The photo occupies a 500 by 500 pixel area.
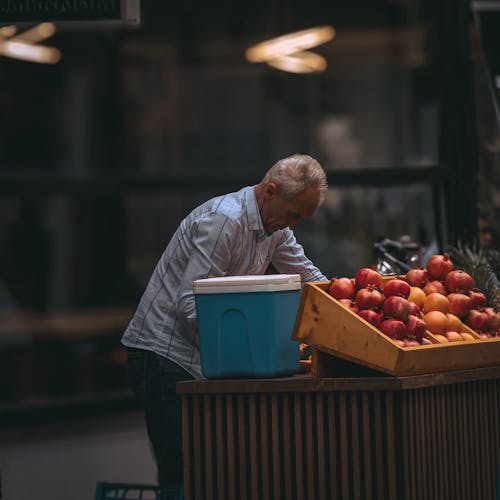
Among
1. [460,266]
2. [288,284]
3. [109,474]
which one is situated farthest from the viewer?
[109,474]

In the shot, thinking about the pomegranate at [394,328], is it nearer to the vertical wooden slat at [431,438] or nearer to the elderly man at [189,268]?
the vertical wooden slat at [431,438]

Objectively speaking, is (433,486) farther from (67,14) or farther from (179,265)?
(67,14)

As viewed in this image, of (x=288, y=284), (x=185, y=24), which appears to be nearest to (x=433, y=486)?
(x=288, y=284)

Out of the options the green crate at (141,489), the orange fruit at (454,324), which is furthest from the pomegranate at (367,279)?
the green crate at (141,489)

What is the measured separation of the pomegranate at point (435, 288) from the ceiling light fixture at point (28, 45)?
4.83 meters

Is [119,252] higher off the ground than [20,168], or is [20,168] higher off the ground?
[20,168]

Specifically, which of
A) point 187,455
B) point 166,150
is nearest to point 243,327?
point 187,455

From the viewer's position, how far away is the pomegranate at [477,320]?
4.67 meters

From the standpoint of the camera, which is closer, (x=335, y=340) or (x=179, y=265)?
(x=335, y=340)

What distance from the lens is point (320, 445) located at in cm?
418

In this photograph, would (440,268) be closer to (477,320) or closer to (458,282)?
(458,282)

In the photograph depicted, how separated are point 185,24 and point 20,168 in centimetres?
182

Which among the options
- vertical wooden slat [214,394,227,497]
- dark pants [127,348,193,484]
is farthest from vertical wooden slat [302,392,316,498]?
dark pants [127,348,193,484]

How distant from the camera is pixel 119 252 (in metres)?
8.90
